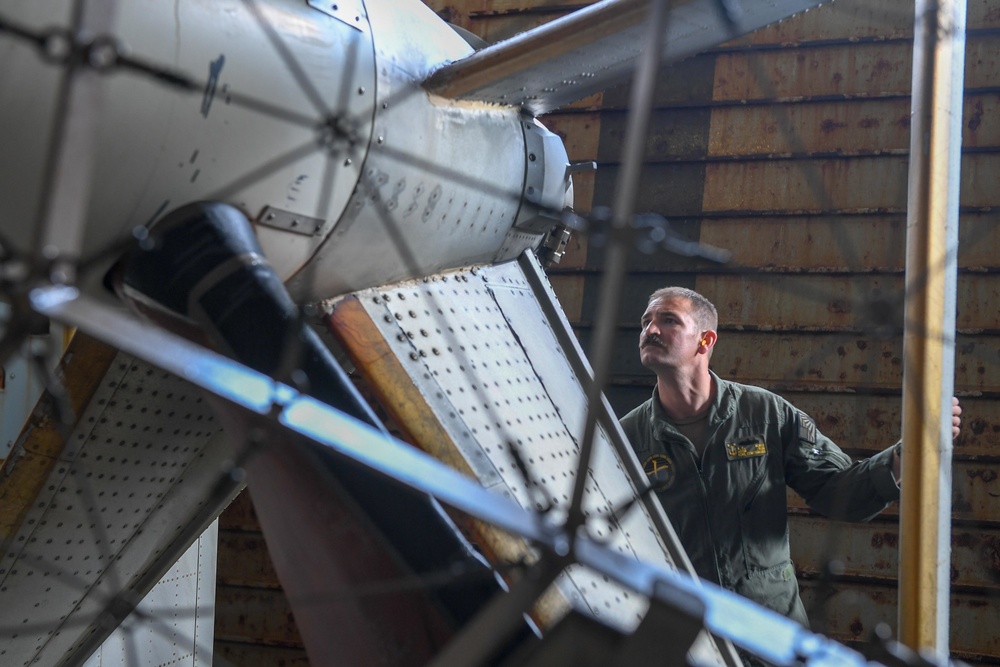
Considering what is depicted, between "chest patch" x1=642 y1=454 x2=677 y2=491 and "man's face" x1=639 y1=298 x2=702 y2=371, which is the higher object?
"man's face" x1=639 y1=298 x2=702 y2=371

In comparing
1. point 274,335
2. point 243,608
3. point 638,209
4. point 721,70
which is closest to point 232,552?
point 243,608

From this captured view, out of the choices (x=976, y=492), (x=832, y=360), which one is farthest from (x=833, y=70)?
(x=976, y=492)

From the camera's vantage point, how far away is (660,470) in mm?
2639

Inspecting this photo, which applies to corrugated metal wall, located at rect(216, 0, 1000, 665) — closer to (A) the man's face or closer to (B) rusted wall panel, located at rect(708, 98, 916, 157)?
(B) rusted wall panel, located at rect(708, 98, 916, 157)

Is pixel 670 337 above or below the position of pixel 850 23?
below

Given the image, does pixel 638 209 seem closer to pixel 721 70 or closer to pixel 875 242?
pixel 721 70

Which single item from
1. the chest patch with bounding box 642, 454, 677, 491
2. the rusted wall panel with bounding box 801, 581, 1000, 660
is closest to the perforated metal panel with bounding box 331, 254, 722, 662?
the chest patch with bounding box 642, 454, 677, 491

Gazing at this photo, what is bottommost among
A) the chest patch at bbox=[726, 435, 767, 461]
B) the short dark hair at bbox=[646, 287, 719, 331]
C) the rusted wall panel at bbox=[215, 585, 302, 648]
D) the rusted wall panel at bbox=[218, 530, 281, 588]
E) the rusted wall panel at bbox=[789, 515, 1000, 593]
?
the rusted wall panel at bbox=[215, 585, 302, 648]

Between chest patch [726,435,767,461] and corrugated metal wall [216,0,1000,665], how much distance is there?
145 cm

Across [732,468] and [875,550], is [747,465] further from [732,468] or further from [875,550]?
[875,550]

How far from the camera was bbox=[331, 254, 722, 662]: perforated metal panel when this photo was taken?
1817 mm

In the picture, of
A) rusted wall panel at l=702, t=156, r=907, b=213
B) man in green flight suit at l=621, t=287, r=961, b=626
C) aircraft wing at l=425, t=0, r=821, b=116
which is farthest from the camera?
rusted wall panel at l=702, t=156, r=907, b=213

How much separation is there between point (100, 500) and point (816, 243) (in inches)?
132

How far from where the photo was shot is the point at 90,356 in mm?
1983
